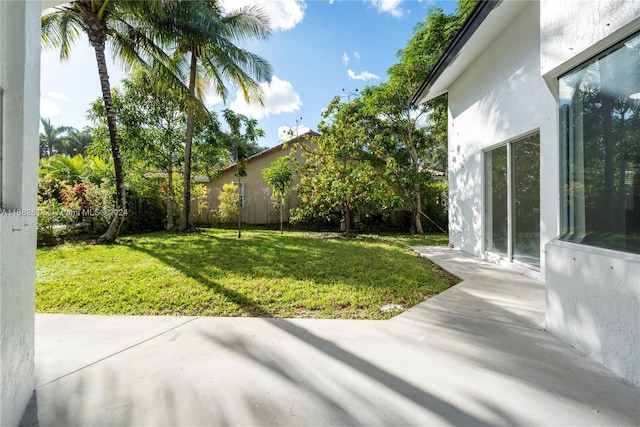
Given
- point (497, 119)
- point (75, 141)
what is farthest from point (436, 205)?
point (75, 141)

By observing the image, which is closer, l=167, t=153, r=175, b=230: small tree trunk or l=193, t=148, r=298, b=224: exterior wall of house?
l=167, t=153, r=175, b=230: small tree trunk

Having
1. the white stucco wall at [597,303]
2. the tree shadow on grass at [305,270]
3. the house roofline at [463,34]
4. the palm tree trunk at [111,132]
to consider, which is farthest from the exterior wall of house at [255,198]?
the white stucco wall at [597,303]

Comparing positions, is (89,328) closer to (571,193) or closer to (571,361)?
(571,361)

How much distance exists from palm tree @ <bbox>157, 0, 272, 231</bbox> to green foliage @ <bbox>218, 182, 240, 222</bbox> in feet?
10.6

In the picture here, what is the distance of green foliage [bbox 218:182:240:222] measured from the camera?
15.6 metres

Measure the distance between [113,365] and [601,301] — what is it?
4345mm

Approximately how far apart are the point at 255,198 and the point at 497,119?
13253 millimetres

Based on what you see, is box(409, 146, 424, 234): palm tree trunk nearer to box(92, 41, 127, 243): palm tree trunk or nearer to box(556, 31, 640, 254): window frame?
box(556, 31, 640, 254): window frame

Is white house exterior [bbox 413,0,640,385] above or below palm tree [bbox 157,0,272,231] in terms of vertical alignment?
below

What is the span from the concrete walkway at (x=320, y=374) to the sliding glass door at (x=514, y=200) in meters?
2.46

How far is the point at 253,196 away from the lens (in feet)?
55.5

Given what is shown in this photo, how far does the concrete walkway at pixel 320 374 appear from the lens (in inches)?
75.0

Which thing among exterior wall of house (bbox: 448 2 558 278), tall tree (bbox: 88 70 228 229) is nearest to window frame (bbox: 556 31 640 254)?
exterior wall of house (bbox: 448 2 558 278)

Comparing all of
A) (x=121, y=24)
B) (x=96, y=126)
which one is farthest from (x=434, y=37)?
(x=96, y=126)
